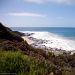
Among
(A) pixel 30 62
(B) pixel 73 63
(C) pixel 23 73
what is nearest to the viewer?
(C) pixel 23 73

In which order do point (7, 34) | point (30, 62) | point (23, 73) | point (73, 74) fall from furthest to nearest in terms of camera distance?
1. point (7, 34)
2. point (30, 62)
3. point (73, 74)
4. point (23, 73)

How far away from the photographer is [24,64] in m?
5.80

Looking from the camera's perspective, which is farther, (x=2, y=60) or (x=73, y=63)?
(x=73, y=63)

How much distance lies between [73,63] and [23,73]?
→ 6.11m

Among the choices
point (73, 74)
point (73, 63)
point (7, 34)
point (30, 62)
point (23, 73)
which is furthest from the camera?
point (7, 34)

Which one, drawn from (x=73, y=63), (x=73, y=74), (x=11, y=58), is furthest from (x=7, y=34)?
(x=73, y=74)

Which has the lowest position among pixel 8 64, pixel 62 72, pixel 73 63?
pixel 73 63

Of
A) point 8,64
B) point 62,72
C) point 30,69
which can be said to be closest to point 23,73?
point 30,69

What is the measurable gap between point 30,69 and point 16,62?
59cm

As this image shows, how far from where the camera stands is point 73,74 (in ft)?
18.6

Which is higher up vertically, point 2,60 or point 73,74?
point 2,60

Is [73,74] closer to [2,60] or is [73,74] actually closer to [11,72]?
[11,72]

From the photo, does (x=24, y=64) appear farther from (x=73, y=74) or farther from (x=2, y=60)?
(x=73, y=74)

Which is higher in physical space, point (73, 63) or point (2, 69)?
point (2, 69)
